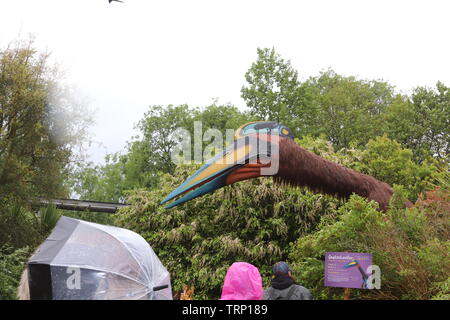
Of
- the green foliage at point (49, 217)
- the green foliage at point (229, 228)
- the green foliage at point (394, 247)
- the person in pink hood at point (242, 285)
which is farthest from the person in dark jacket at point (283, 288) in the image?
the green foliage at point (49, 217)

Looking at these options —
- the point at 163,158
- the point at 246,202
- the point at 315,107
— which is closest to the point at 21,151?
the point at 246,202

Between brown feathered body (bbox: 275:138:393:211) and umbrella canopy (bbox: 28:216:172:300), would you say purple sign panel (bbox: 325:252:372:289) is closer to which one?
umbrella canopy (bbox: 28:216:172:300)

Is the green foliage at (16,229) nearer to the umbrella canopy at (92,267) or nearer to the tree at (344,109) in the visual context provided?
the umbrella canopy at (92,267)

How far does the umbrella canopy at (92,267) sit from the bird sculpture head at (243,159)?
204 inches

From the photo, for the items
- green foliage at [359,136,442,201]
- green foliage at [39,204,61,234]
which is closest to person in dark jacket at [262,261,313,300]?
green foliage at [359,136,442,201]

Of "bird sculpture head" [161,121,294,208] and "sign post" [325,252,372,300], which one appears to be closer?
"sign post" [325,252,372,300]

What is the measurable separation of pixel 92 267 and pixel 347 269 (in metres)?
3.54

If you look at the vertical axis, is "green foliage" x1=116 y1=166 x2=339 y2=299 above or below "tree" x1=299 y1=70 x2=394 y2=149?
below

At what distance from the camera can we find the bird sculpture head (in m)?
9.18

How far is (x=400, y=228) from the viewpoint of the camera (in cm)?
681

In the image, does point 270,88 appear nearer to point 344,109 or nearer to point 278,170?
point 344,109

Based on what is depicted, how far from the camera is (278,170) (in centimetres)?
920

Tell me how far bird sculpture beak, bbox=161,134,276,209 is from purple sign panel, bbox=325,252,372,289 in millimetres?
3273

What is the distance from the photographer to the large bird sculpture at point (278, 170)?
9.19 metres
